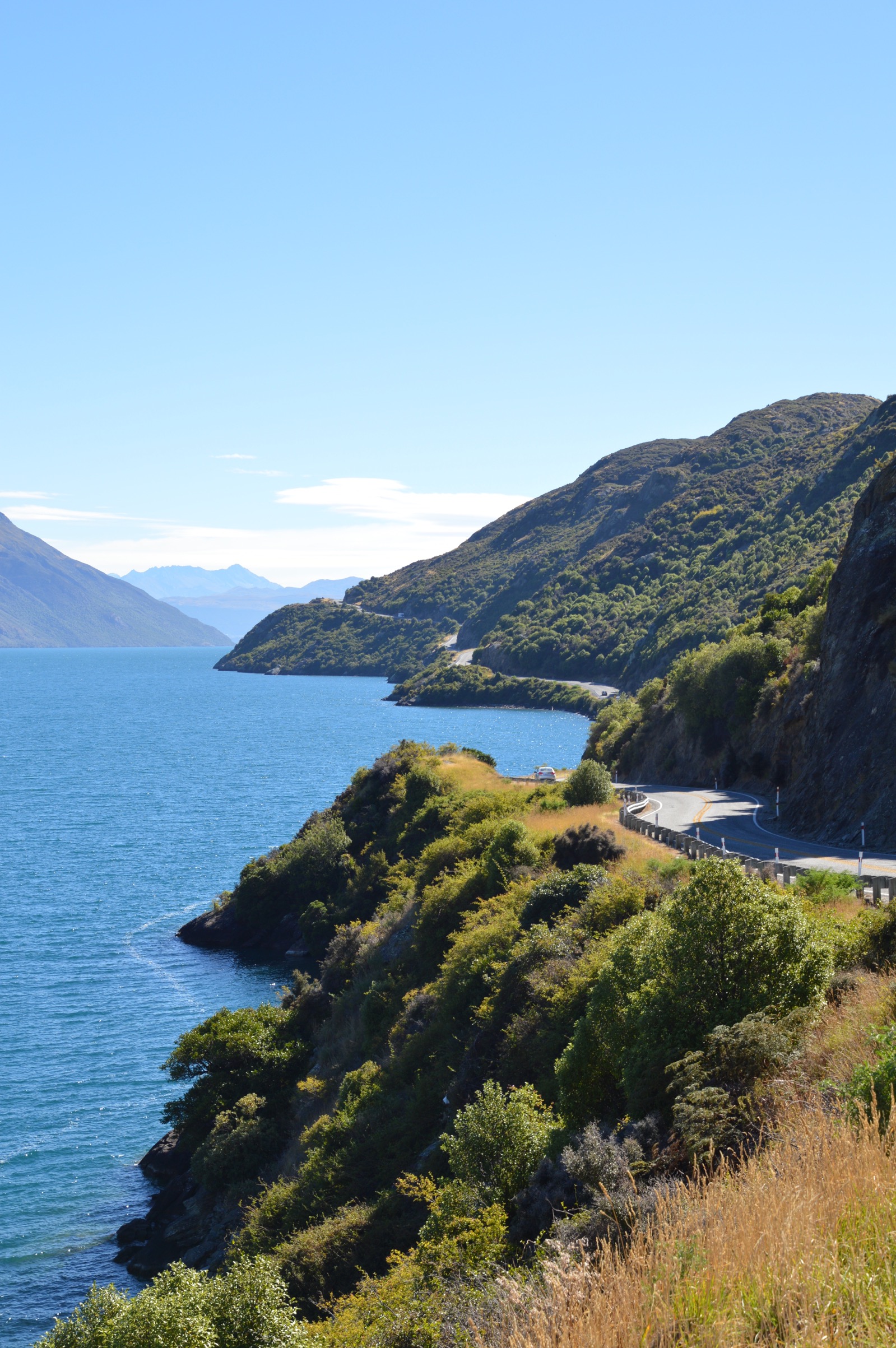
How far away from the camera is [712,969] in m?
13.6

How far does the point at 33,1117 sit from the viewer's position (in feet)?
114

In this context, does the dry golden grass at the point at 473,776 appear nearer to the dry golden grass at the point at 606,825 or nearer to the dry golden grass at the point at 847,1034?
the dry golden grass at the point at 606,825

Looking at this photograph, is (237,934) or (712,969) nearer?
(712,969)

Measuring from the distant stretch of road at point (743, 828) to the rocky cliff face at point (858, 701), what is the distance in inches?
47.0

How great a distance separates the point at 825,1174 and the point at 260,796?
95276 millimetres

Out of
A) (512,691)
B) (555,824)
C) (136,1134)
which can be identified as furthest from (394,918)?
(512,691)

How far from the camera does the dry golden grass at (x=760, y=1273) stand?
557 centimetres

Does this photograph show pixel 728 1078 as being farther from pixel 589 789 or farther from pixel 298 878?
pixel 298 878

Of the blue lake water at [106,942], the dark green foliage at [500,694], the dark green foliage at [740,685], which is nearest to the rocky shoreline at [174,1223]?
the blue lake water at [106,942]

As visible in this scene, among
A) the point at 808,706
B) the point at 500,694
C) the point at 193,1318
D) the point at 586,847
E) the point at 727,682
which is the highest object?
the point at 727,682

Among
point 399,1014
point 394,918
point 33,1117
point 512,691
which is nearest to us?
point 399,1014

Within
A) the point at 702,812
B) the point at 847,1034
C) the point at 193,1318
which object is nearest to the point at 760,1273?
the point at 847,1034

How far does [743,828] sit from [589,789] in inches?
263

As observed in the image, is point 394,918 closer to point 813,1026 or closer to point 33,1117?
point 33,1117
